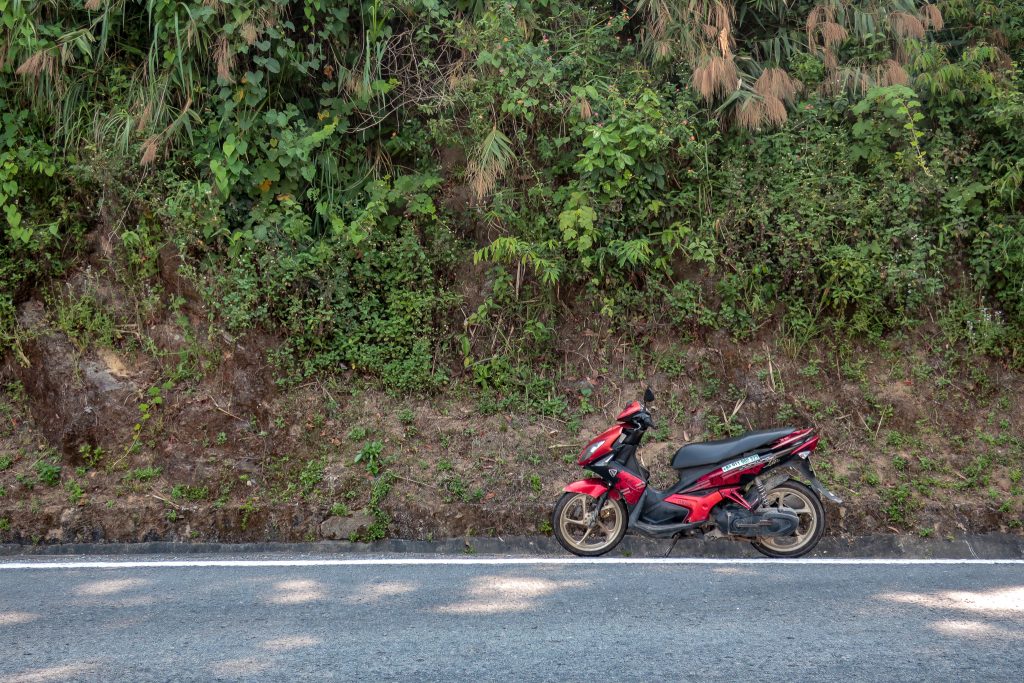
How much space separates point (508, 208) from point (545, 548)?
4.26 metres

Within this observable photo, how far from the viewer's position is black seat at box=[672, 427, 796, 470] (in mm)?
7180

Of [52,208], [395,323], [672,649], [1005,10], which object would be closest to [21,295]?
[52,208]

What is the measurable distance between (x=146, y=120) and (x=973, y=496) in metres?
9.59

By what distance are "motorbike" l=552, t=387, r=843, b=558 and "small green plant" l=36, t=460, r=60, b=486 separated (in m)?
5.06

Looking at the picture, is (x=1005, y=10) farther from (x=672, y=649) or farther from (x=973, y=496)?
(x=672, y=649)

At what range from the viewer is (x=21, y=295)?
35.7 ft

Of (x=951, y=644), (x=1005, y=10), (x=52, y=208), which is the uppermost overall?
(x=1005, y=10)

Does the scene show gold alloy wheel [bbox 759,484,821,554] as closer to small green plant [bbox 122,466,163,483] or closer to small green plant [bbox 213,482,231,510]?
small green plant [bbox 213,482,231,510]

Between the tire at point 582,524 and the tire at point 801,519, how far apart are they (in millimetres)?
1123

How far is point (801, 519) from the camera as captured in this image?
7367 millimetres

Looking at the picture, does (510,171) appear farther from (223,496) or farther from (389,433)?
(223,496)

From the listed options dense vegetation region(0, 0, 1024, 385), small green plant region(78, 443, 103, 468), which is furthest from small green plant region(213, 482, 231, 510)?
dense vegetation region(0, 0, 1024, 385)

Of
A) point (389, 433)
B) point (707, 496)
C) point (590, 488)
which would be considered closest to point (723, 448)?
point (707, 496)

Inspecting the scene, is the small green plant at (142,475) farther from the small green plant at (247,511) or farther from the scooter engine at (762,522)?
the scooter engine at (762,522)
